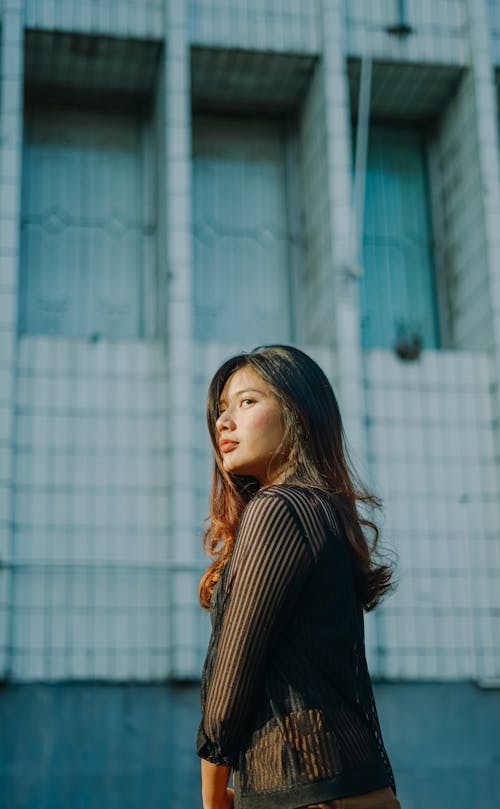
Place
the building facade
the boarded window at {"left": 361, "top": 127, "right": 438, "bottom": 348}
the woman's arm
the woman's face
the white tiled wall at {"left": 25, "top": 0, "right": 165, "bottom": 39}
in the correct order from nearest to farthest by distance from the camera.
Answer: the woman's arm < the woman's face < the building facade < the white tiled wall at {"left": 25, "top": 0, "right": 165, "bottom": 39} < the boarded window at {"left": 361, "top": 127, "right": 438, "bottom": 348}

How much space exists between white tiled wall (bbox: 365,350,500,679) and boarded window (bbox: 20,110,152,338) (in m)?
2.09

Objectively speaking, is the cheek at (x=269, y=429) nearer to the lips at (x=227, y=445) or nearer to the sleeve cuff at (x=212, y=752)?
the lips at (x=227, y=445)

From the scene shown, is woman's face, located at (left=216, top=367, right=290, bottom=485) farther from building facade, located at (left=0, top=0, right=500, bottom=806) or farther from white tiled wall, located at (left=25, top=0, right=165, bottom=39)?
white tiled wall, located at (left=25, top=0, right=165, bottom=39)

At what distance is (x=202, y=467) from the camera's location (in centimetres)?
921

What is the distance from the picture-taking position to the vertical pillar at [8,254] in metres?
8.74

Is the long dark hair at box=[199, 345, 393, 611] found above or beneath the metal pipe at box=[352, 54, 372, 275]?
beneath

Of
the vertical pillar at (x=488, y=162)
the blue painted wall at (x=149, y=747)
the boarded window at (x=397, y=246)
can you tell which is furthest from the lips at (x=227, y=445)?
the boarded window at (x=397, y=246)

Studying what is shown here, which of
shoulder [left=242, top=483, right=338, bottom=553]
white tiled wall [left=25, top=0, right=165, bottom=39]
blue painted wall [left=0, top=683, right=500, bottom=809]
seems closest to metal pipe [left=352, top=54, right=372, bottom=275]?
white tiled wall [left=25, top=0, right=165, bottom=39]

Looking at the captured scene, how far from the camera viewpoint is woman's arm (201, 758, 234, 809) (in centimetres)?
252

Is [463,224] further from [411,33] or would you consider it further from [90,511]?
[90,511]

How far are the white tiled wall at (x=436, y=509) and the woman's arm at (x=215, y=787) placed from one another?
6486 millimetres

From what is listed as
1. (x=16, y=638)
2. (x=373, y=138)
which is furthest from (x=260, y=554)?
(x=373, y=138)

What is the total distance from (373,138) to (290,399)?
340 inches

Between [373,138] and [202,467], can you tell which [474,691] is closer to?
[202,467]
